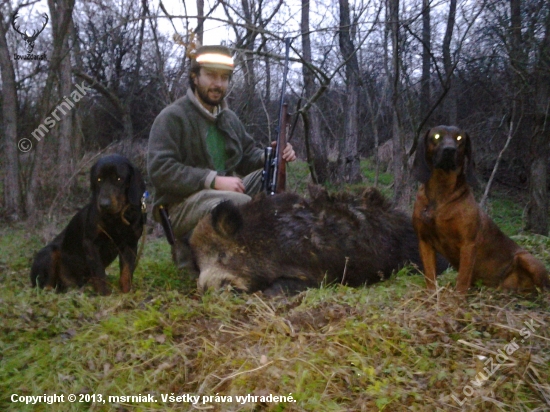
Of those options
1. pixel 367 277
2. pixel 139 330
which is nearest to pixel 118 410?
pixel 139 330

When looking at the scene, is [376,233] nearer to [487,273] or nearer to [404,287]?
[404,287]

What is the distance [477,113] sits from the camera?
34.4 ft

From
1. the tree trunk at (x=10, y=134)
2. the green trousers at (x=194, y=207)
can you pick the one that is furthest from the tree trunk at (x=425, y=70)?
the tree trunk at (x=10, y=134)

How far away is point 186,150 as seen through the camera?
17.9 feet

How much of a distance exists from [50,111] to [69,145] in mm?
3208

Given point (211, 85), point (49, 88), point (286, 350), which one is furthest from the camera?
point (49, 88)

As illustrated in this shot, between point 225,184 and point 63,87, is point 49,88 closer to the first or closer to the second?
point 63,87

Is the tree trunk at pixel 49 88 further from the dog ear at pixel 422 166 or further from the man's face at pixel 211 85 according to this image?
the dog ear at pixel 422 166

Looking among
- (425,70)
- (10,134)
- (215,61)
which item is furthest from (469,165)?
(10,134)

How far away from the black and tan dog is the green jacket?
1.90 ft

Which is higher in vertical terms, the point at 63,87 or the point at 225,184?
the point at 63,87

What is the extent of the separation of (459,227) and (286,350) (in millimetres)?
1323

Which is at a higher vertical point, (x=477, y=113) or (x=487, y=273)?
(x=477, y=113)

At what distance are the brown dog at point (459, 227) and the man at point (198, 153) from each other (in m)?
1.89
